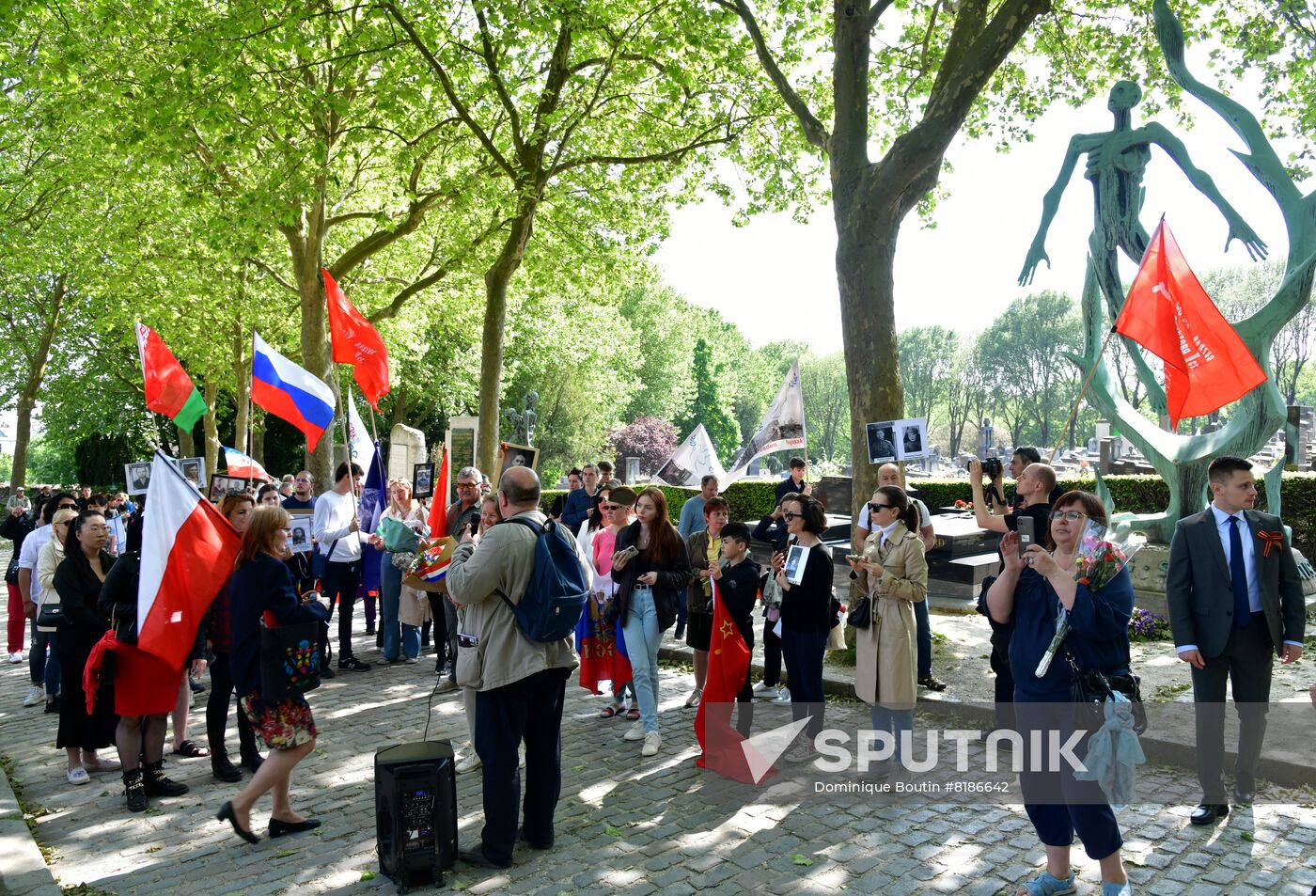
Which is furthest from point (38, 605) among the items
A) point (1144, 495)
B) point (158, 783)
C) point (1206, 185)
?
point (1144, 495)

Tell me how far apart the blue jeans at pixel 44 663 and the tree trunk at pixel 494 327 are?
8136mm

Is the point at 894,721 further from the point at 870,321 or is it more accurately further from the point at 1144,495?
the point at 1144,495

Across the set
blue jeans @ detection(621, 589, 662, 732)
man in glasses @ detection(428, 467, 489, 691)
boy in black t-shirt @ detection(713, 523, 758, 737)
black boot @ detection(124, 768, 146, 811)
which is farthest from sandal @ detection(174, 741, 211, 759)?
boy in black t-shirt @ detection(713, 523, 758, 737)

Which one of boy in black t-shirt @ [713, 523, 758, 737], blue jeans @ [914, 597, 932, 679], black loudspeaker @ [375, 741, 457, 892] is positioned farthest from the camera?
blue jeans @ [914, 597, 932, 679]

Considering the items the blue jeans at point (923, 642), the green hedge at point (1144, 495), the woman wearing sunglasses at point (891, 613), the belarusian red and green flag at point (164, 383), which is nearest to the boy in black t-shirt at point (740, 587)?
the woman wearing sunglasses at point (891, 613)

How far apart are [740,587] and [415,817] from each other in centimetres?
271

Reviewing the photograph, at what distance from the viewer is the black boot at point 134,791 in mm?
5824

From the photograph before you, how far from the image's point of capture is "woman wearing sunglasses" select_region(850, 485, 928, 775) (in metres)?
5.91

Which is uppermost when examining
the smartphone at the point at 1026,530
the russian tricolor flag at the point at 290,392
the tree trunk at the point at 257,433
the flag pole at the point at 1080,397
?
the tree trunk at the point at 257,433

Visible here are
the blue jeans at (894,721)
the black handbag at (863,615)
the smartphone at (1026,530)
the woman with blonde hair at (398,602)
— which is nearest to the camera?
the smartphone at (1026,530)

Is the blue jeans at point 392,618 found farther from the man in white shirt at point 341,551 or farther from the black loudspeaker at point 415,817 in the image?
the black loudspeaker at point 415,817

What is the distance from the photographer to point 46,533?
8.79 meters

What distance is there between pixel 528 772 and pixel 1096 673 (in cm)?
296

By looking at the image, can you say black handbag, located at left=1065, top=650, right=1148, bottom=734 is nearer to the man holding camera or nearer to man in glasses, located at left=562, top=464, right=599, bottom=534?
the man holding camera
